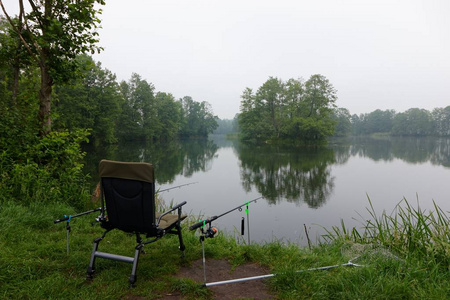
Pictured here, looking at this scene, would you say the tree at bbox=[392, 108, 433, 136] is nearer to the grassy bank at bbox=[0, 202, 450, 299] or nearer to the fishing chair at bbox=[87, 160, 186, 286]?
the grassy bank at bbox=[0, 202, 450, 299]

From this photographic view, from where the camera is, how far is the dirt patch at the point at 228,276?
8.10 feet

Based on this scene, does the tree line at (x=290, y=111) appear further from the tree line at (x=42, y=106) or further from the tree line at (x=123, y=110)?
the tree line at (x=42, y=106)

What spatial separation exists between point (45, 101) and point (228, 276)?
539cm

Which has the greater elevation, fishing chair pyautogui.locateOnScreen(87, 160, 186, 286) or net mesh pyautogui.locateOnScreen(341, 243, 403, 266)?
fishing chair pyautogui.locateOnScreen(87, 160, 186, 286)

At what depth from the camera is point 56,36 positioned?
5.21m

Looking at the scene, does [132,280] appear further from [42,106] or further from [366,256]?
[42,106]

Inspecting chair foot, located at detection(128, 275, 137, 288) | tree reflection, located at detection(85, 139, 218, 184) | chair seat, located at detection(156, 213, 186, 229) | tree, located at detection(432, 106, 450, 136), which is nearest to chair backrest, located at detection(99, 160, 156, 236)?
chair seat, located at detection(156, 213, 186, 229)

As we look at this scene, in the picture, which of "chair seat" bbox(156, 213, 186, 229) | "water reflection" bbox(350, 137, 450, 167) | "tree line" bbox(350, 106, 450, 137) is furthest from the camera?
"tree line" bbox(350, 106, 450, 137)

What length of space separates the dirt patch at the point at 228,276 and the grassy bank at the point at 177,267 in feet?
0.31

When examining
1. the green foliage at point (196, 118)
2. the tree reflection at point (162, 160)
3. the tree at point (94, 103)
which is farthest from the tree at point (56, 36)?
the green foliage at point (196, 118)

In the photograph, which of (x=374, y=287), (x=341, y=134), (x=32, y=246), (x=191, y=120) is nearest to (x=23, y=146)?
(x=32, y=246)

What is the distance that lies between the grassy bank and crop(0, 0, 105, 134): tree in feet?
9.55

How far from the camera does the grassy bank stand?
7.74ft

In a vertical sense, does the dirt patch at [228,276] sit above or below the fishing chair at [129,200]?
below
